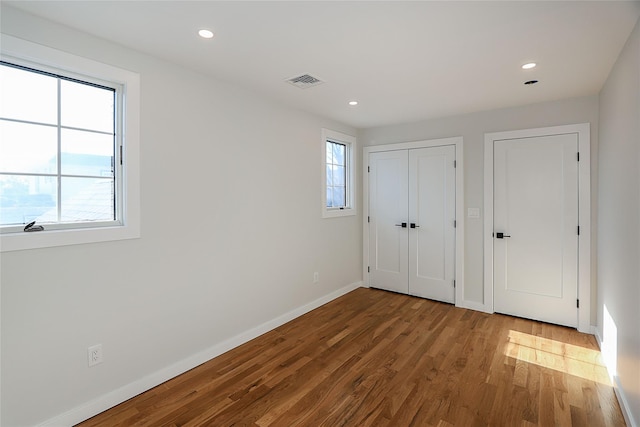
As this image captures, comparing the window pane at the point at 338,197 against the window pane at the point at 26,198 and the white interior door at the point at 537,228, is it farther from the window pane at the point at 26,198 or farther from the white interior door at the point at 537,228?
the window pane at the point at 26,198

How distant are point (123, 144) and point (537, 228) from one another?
4.18 meters

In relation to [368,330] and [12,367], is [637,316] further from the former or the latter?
[12,367]

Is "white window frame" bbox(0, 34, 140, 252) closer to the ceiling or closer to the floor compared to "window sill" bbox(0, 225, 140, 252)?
closer to the ceiling

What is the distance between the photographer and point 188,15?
1.85m

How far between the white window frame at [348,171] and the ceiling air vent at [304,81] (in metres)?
1.22

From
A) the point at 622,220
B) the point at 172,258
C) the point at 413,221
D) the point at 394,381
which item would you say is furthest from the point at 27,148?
the point at 413,221

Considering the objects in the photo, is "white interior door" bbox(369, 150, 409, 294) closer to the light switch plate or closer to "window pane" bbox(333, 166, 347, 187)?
"window pane" bbox(333, 166, 347, 187)

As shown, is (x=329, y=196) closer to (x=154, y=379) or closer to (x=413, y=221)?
(x=413, y=221)

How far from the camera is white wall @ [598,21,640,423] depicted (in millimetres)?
1871

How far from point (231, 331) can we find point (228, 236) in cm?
92

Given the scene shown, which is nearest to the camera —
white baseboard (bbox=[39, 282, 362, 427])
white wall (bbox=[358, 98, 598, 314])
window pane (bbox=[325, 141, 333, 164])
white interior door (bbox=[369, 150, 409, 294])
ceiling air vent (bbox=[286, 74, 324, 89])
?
white baseboard (bbox=[39, 282, 362, 427])

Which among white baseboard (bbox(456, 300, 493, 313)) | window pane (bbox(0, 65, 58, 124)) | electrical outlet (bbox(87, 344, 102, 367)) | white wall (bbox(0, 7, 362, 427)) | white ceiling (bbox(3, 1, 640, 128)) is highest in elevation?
white ceiling (bbox(3, 1, 640, 128))

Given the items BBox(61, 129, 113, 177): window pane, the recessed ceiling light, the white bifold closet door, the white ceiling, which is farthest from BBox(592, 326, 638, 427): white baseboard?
BBox(61, 129, 113, 177): window pane

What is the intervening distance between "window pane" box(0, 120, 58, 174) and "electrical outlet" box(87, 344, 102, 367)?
3.86 feet
